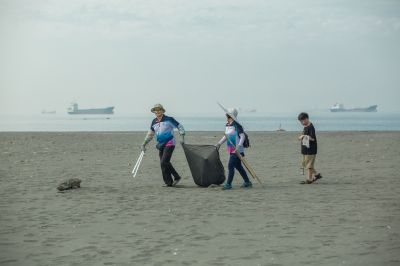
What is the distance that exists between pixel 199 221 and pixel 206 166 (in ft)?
14.7

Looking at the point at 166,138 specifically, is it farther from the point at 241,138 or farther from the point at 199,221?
the point at 199,221

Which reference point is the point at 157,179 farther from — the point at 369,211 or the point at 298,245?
the point at 298,245

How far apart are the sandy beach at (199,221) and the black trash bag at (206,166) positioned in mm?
283

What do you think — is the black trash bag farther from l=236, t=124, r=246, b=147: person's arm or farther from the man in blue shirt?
l=236, t=124, r=246, b=147: person's arm

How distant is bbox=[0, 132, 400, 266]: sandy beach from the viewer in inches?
270

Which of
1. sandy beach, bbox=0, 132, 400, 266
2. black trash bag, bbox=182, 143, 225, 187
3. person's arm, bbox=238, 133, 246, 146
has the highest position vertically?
person's arm, bbox=238, 133, 246, 146

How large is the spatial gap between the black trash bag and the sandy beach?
283 mm

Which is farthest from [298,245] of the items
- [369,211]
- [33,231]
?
[33,231]

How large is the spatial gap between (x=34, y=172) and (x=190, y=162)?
543cm

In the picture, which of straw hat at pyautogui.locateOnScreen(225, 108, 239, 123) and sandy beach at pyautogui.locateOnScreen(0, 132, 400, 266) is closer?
sandy beach at pyautogui.locateOnScreen(0, 132, 400, 266)

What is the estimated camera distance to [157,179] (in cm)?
1541

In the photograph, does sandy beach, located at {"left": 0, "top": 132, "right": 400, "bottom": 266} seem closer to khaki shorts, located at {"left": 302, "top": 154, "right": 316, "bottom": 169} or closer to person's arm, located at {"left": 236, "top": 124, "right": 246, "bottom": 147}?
khaki shorts, located at {"left": 302, "top": 154, "right": 316, "bottom": 169}

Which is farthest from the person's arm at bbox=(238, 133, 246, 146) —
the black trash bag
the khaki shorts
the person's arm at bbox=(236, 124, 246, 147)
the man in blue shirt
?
the khaki shorts

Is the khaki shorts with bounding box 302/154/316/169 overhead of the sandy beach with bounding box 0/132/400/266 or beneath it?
overhead
